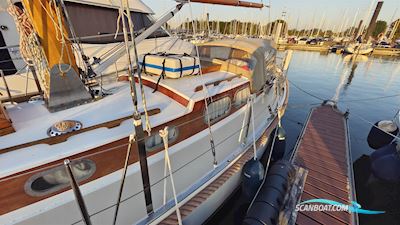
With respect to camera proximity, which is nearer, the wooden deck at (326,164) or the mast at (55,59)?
the mast at (55,59)

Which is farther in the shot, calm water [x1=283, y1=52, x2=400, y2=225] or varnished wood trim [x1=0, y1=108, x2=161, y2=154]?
calm water [x1=283, y1=52, x2=400, y2=225]

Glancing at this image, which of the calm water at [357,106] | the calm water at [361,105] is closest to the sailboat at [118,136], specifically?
the calm water at [357,106]

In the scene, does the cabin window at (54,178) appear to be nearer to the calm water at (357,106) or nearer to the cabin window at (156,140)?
the cabin window at (156,140)

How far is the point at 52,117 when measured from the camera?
3.18m

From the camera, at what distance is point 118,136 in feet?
9.27

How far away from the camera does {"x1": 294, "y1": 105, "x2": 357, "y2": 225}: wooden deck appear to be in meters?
4.90

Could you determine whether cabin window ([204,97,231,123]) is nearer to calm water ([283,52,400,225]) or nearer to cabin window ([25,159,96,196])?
cabin window ([25,159,96,196])

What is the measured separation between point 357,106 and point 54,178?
1742 cm

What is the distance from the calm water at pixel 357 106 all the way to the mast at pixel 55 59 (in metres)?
4.68

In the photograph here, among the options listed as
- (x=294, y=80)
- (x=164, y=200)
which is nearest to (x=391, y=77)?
(x=294, y=80)

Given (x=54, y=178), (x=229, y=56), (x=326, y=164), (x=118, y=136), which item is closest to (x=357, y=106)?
(x=326, y=164)

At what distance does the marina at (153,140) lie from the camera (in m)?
2.49

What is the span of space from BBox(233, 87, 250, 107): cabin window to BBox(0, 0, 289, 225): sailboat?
5 centimetres


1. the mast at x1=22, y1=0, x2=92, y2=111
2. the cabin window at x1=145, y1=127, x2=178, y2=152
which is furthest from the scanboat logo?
the mast at x1=22, y1=0, x2=92, y2=111
